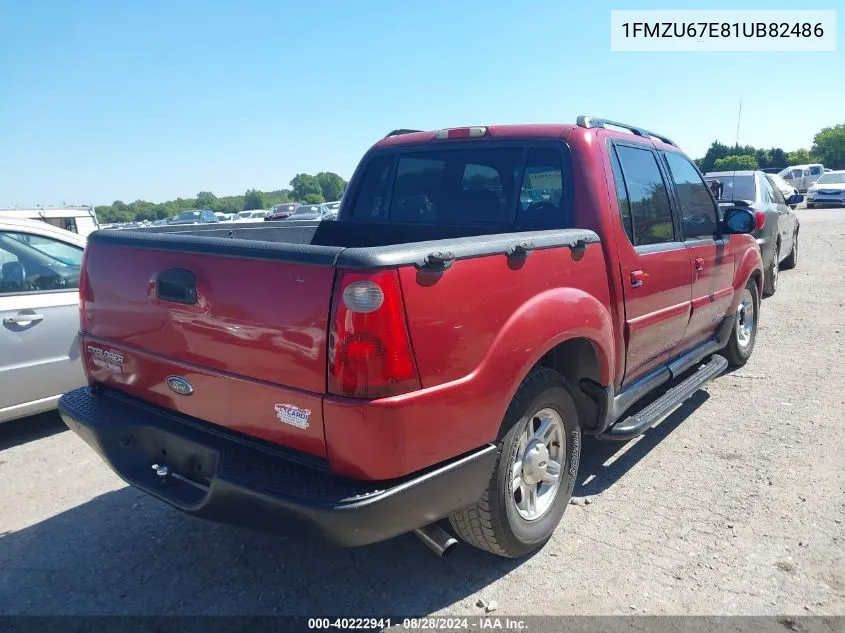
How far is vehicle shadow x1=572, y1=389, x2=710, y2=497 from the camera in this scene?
12.3 feet

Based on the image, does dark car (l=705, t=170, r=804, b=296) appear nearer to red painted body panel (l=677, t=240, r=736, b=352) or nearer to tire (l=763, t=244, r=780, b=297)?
tire (l=763, t=244, r=780, b=297)

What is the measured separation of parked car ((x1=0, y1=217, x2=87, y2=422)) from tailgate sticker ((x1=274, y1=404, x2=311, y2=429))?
2946mm

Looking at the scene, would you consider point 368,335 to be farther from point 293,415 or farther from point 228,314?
point 228,314

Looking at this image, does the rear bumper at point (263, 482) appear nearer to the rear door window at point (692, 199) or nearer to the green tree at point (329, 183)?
the rear door window at point (692, 199)

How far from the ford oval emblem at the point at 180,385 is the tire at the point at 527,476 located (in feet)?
4.04

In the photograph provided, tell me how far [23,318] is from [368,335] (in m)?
3.37

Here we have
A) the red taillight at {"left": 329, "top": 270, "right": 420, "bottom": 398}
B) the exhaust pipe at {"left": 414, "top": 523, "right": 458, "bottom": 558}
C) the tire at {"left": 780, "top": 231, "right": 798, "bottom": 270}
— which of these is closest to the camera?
the red taillight at {"left": 329, "top": 270, "right": 420, "bottom": 398}

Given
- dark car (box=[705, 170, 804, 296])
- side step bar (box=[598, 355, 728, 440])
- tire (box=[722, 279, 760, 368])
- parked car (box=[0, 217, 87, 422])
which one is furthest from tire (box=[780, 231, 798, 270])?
parked car (box=[0, 217, 87, 422])

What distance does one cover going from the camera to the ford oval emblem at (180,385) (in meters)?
2.64

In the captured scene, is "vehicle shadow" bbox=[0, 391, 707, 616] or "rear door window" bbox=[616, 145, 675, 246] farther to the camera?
"rear door window" bbox=[616, 145, 675, 246]

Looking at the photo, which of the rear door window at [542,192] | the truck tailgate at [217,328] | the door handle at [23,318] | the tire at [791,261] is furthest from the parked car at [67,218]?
the tire at [791,261]

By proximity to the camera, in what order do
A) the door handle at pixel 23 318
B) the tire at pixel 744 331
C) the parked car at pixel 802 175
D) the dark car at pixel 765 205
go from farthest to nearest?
the parked car at pixel 802 175
the dark car at pixel 765 205
the tire at pixel 744 331
the door handle at pixel 23 318

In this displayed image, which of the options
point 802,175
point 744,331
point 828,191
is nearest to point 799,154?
point 802,175

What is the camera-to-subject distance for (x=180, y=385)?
8.79 ft
